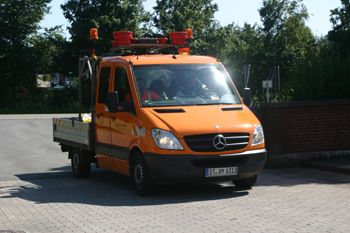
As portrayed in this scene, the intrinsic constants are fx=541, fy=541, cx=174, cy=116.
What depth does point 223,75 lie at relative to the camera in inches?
364

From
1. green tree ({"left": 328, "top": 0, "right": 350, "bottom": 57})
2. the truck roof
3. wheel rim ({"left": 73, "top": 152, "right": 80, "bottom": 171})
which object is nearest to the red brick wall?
the truck roof

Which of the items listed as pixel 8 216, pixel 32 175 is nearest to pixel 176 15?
pixel 32 175

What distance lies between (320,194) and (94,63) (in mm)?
4766

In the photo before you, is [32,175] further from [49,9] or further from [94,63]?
[49,9]

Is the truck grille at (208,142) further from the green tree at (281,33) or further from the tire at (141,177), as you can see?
the green tree at (281,33)

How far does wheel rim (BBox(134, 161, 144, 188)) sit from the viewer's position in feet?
26.9

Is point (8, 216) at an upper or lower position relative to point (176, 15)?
lower

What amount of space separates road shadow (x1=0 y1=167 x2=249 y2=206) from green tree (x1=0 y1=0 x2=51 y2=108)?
124 feet

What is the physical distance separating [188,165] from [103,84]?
277cm

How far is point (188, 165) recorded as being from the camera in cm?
777

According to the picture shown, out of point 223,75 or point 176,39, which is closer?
point 223,75

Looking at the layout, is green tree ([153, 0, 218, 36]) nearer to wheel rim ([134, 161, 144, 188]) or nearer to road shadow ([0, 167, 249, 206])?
road shadow ([0, 167, 249, 206])

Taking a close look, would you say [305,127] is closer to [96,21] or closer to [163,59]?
[163,59]

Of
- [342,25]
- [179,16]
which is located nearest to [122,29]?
[179,16]
